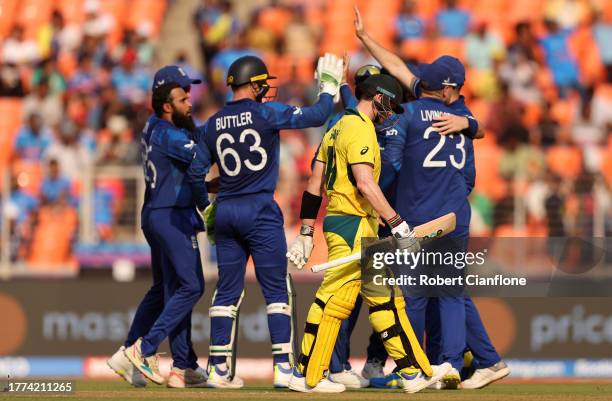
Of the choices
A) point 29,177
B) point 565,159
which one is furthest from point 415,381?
point 565,159

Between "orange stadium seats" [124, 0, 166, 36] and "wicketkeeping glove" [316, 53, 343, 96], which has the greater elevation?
"orange stadium seats" [124, 0, 166, 36]

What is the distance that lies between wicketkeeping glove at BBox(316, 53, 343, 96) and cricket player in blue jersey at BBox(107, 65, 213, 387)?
1.45m

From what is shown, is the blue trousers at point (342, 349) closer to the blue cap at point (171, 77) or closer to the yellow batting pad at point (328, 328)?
the yellow batting pad at point (328, 328)

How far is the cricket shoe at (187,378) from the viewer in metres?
11.4

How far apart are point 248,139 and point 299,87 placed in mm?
9271

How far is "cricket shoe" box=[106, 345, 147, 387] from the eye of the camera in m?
11.6

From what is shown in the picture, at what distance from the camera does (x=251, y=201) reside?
10797 millimetres

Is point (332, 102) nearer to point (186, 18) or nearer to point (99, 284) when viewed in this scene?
point (99, 284)

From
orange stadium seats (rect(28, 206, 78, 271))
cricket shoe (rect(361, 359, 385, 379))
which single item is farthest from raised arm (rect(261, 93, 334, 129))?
orange stadium seats (rect(28, 206, 78, 271))

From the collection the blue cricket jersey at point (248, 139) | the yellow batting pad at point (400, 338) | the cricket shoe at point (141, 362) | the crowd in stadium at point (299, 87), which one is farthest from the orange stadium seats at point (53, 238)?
the yellow batting pad at point (400, 338)

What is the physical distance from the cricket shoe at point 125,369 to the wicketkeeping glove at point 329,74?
2774 millimetres

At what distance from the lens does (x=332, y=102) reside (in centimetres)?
1066

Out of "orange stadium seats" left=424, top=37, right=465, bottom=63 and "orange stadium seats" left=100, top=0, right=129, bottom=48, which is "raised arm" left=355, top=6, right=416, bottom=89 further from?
"orange stadium seats" left=100, top=0, right=129, bottom=48

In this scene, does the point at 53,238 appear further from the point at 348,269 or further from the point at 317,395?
the point at 317,395
